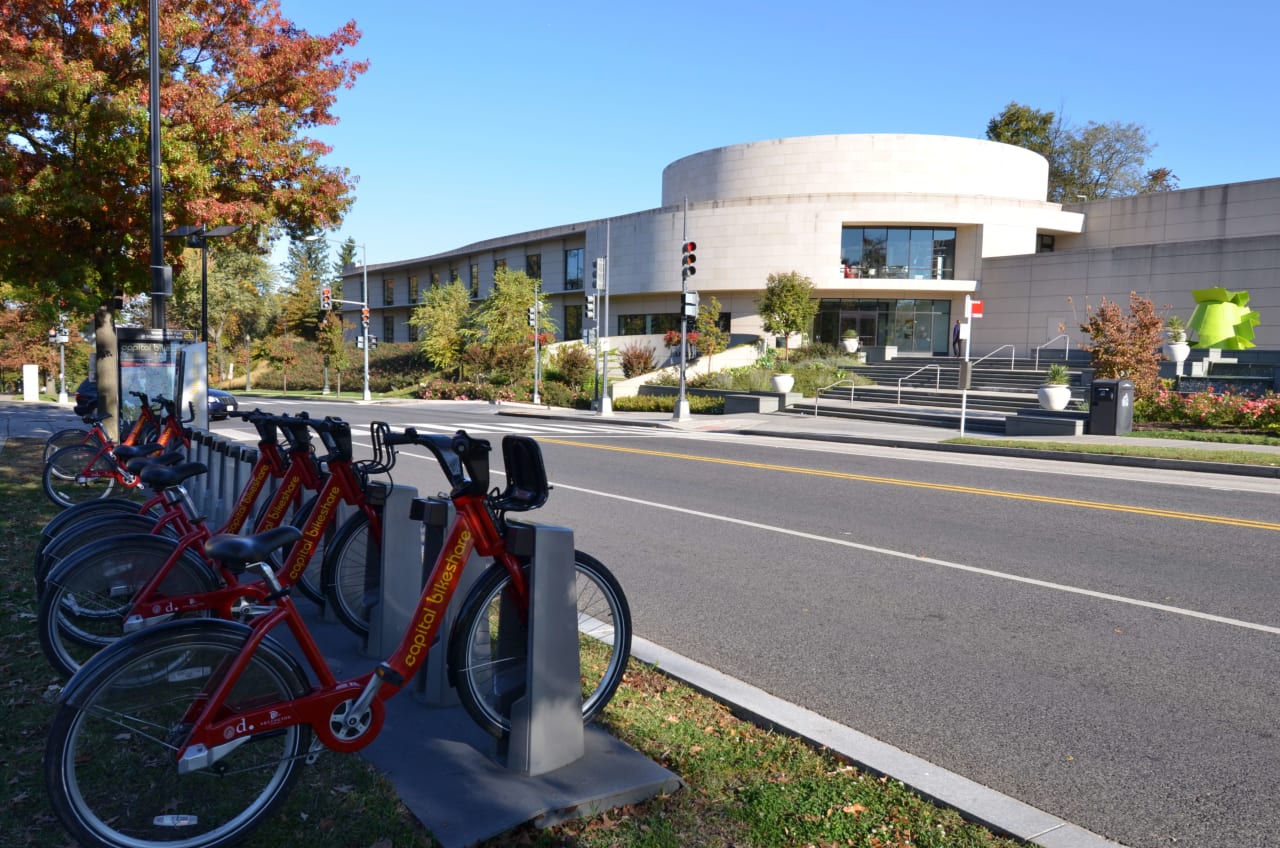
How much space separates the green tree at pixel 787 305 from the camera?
137ft

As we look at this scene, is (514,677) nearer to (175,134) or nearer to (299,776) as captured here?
(299,776)

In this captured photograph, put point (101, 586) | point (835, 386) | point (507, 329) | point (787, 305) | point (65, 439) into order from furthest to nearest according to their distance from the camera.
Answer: point (507, 329) < point (787, 305) < point (835, 386) < point (65, 439) < point (101, 586)

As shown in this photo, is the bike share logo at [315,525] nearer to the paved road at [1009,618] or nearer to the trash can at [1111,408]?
the paved road at [1009,618]

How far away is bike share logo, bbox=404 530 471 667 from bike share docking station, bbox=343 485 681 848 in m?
0.17

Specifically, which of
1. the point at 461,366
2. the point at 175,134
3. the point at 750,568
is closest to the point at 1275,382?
the point at 750,568

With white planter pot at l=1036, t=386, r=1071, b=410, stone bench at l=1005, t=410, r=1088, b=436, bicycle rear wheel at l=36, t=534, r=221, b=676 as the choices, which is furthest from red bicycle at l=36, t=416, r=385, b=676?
white planter pot at l=1036, t=386, r=1071, b=410

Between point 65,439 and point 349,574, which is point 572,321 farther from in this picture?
point 349,574

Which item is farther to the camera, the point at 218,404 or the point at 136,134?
the point at 218,404

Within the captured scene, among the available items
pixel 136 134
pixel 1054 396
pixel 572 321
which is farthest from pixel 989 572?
pixel 572 321

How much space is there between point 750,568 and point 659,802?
14.4 feet

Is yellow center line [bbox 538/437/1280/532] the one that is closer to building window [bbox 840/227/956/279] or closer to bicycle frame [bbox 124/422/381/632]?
bicycle frame [bbox 124/422/381/632]

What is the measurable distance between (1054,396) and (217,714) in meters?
22.1

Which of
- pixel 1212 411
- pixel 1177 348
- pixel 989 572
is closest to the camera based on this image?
pixel 989 572

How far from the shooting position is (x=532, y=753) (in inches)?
141
